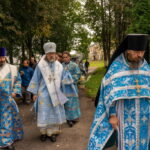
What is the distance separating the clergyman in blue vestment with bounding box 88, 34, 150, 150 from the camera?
133 inches

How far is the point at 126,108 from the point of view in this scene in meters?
3.43

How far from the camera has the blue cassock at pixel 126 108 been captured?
3391mm

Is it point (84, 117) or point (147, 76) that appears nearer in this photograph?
point (147, 76)

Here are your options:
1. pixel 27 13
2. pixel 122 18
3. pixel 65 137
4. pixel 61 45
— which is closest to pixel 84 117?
pixel 65 137

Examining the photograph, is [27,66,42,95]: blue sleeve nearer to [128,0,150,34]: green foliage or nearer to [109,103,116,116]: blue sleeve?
[128,0,150,34]: green foliage

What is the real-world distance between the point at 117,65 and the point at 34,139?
3410 mm

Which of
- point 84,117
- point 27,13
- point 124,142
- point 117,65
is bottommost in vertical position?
point 84,117

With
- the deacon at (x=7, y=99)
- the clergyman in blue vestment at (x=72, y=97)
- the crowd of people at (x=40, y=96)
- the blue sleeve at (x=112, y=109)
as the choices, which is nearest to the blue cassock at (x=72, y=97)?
the clergyman in blue vestment at (x=72, y=97)

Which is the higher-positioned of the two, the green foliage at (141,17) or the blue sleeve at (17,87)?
the green foliage at (141,17)

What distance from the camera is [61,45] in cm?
3062

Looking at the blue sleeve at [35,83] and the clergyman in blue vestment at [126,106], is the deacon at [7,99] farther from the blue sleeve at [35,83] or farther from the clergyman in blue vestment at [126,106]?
the clergyman in blue vestment at [126,106]

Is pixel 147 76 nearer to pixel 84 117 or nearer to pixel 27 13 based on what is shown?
pixel 84 117

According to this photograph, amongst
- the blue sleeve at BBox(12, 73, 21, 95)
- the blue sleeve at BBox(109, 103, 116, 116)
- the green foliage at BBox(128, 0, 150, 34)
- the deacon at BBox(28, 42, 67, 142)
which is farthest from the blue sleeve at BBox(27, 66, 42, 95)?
the blue sleeve at BBox(109, 103, 116, 116)

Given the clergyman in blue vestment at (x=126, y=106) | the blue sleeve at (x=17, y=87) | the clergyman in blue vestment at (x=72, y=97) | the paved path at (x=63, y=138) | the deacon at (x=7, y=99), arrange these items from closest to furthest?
1. the clergyman in blue vestment at (x=126, y=106)
2. the deacon at (x=7, y=99)
3. the blue sleeve at (x=17, y=87)
4. the paved path at (x=63, y=138)
5. the clergyman in blue vestment at (x=72, y=97)
